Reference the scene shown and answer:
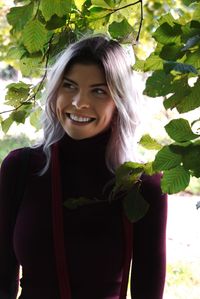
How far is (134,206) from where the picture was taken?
2.66 feet

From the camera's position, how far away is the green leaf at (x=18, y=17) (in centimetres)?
71

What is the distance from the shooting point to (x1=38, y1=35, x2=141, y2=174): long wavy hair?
1145mm

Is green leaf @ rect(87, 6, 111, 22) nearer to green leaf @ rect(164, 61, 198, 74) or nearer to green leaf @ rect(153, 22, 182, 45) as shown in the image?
green leaf @ rect(153, 22, 182, 45)

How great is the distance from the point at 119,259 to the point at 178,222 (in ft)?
11.3

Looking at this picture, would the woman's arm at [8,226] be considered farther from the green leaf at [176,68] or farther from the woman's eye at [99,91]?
the green leaf at [176,68]

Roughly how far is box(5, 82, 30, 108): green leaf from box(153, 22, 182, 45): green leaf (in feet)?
1.56

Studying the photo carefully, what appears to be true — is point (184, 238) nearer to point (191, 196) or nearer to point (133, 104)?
point (191, 196)

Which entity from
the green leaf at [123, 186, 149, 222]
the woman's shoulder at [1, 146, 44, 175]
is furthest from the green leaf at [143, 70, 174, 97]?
the woman's shoulder at [1, 146, 44, 175]

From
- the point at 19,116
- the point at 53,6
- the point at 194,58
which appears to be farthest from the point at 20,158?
the point at 194,58

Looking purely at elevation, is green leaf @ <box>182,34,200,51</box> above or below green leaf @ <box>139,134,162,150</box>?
above

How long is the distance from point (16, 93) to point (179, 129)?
527 millimetres

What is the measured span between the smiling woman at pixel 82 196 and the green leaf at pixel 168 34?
1.53 feet

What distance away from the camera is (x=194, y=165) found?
0.64 m

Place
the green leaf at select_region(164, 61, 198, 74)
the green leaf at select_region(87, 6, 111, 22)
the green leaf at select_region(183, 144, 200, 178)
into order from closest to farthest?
the green leaf at select_region(164, 61, 198, 74), the green leaf at select_region(183, 144, 200, 178), the green leaf at select_region(87, 6, 111, 22)
